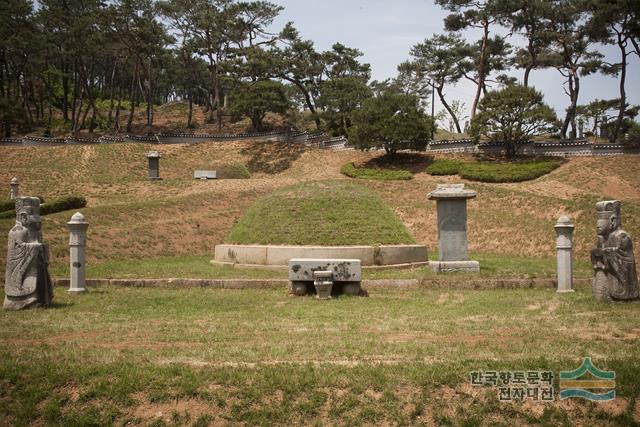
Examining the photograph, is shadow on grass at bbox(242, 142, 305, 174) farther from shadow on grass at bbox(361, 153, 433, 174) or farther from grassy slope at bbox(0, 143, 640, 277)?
shadow on grass at bbox(361, 153, 433, 174)

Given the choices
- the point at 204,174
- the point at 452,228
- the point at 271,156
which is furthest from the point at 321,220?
the point at 271,156

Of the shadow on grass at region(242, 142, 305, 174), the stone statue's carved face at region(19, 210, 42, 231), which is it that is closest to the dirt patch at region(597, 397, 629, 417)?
the stone statue's carved face at region(19, 210, 42, 231)

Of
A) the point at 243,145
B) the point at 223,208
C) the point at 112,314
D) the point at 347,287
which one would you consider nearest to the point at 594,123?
the point at 243,145

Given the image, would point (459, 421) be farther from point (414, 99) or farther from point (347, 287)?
point (414, 99)

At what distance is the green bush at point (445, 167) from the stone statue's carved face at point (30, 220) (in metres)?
33.6

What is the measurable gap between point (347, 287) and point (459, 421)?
831 centimetres

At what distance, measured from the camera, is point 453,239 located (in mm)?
18141

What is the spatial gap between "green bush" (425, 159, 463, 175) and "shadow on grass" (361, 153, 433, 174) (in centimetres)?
145

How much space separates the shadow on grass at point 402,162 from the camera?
45000mm

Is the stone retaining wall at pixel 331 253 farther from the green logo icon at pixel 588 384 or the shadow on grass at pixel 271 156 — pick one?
the shadow on grass at pixel 271 156

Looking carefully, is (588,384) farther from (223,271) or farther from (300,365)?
(223,271)

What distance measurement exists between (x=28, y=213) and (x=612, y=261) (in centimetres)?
1266

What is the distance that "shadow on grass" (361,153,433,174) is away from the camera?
45.0m

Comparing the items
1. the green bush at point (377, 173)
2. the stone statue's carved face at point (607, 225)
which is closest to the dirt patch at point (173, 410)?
the stone statue's carved face at point (607, 225)
